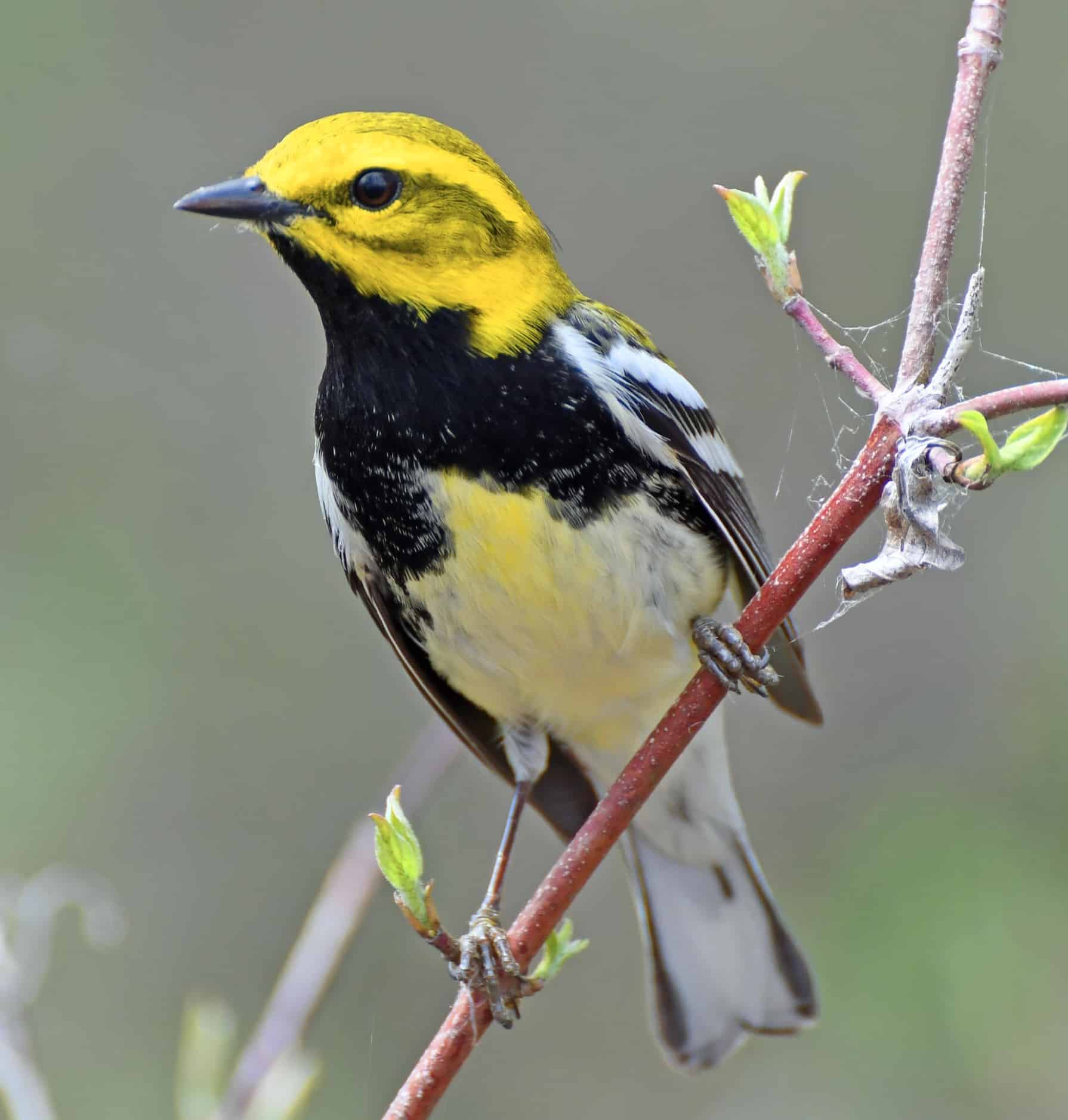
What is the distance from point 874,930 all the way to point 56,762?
9.65 ft

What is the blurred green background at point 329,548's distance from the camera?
5.18 m

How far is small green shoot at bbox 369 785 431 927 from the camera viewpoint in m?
2.07

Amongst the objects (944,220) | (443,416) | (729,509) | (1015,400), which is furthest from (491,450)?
(1015,400)

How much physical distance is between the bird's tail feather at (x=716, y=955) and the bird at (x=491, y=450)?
2.03 ft

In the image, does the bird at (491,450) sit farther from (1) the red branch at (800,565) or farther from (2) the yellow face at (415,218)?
(1) the red branch at (800,565)

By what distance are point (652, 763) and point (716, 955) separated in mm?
1609

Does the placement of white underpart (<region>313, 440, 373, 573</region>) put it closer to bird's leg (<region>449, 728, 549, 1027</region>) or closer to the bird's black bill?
the bird's black bill

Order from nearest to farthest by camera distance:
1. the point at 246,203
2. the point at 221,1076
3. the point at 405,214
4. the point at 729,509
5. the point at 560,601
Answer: the point at 221,1076, the point at 246,203, the point at 405,214, the point at 560,601, the point at 729,509

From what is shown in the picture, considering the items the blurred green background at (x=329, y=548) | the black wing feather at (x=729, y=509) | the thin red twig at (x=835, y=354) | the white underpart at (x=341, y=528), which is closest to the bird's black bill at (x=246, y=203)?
the white underpart at (x=341, y=528)

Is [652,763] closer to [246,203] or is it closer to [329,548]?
[246,203]

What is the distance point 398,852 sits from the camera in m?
2.09

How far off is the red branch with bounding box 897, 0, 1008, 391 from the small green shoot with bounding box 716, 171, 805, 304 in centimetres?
22

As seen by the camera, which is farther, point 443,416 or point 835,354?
point 443,416

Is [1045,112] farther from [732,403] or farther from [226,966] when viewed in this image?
[226,966]
